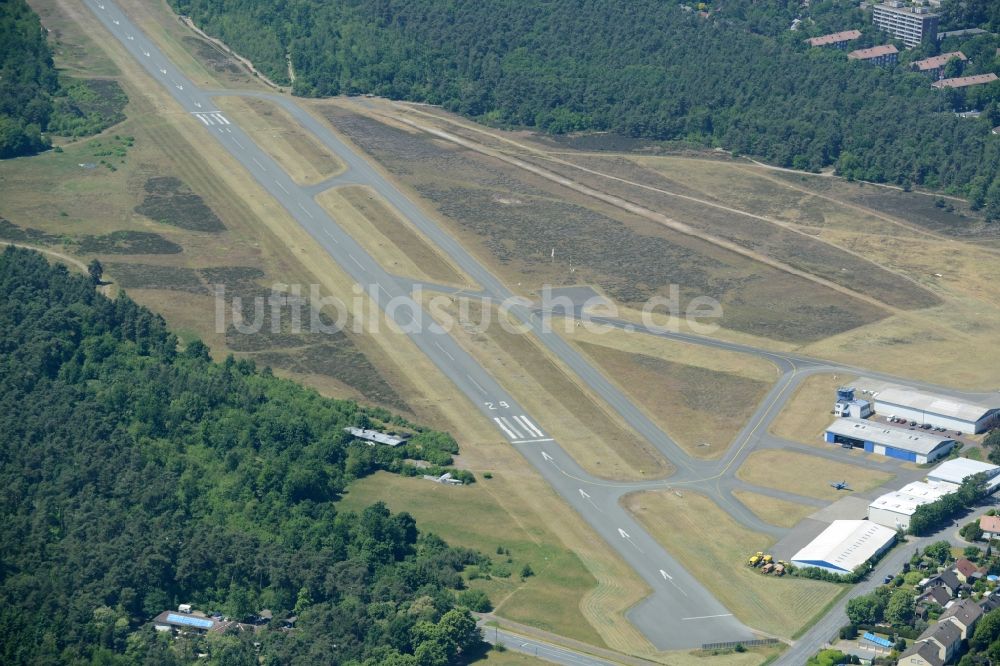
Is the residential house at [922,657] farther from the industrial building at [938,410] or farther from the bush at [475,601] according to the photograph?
the industrial building at [938,410]

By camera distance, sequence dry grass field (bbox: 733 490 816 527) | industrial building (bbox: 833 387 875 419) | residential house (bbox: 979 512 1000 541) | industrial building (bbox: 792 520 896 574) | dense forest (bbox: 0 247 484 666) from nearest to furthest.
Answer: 1. dense forest (bbox: 0 247 484 666)
2. industrial building (bbox: 792 520 896 574)
3. residential house (bbox: 979 512 1000 541)
4. dry grass field (bbox: 733 490 816 527)
5. industrial building (bbox: 833 387 875 419)

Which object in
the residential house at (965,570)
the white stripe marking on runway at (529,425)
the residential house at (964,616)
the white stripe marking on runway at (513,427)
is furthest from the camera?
the white stripe marking on runway at (529,425)

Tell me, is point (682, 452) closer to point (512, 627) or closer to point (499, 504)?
point (499, 504)

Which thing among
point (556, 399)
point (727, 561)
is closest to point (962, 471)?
point (727, 561)

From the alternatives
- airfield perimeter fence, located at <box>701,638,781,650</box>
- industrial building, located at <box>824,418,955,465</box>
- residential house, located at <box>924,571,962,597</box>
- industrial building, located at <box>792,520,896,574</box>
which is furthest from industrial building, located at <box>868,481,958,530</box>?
airfield perimeter fence, located at <box>701,638,781,650</box>

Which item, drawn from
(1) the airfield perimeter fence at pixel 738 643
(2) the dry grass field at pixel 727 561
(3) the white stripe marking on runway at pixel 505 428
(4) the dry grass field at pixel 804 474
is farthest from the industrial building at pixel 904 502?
(3) the white stripe marking on runway at pixel 505 428

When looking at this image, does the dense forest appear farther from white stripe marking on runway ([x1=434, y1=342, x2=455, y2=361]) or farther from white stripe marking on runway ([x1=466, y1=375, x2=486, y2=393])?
white stripe marking on runway ([x1=434, y1=342, x2=455, y2=361])

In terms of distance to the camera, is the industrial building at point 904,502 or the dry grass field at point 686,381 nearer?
the industrial building at point 904,502
